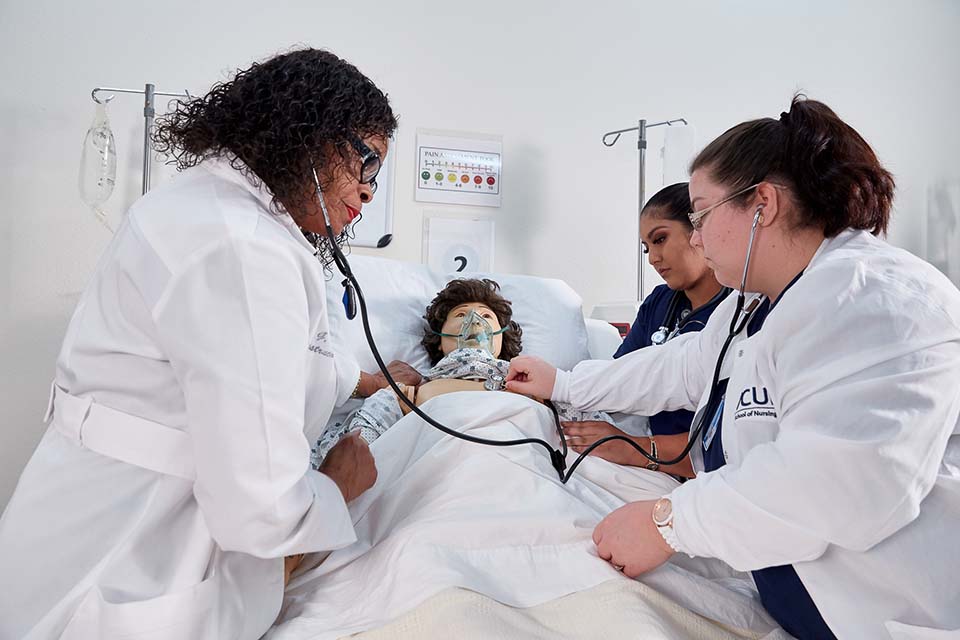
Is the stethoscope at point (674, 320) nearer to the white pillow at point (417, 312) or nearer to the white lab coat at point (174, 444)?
the white pillow at point (417, 312)

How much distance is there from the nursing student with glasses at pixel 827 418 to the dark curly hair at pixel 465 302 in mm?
1015

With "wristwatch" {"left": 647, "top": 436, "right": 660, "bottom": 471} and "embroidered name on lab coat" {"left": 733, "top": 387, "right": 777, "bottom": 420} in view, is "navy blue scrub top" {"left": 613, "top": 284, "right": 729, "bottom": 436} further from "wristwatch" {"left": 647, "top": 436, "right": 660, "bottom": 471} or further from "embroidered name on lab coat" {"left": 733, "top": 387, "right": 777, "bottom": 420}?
"embroidered name on lab coat" {"left": 733, "top": 387, "right": 777, "bottom": 420}

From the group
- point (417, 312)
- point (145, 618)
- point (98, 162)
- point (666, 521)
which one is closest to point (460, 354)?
point (417, 312)

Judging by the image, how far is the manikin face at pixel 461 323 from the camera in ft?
7.09

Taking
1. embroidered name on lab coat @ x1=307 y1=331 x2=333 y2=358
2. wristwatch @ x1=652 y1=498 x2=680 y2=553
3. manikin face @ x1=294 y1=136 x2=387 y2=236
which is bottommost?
wristwatch @ x1=652 y1=498 x2=680 y2=553

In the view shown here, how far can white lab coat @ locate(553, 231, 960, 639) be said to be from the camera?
96cm

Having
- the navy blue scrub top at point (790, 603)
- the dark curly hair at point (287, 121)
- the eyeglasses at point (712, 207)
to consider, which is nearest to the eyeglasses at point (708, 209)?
the eyeglasses at point (712, 207)

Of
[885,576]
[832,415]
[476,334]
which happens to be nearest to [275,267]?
[832,415]

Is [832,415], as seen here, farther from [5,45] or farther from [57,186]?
[5,45]

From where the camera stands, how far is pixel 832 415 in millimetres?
984

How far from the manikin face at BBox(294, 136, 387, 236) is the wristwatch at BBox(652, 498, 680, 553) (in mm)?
689

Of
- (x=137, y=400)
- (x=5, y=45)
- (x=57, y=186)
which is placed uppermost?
(x=5, y=45)

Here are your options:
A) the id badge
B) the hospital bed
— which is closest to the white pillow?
the hospital bed

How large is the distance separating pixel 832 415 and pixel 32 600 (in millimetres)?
1085
